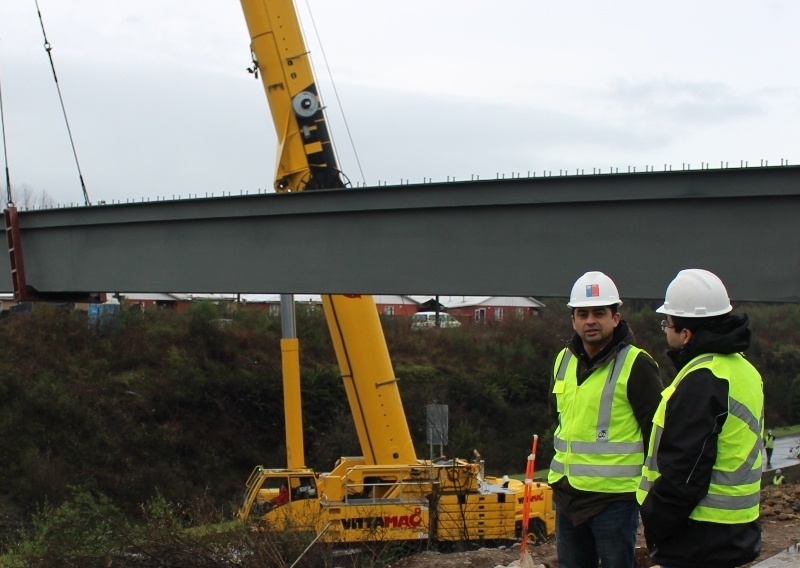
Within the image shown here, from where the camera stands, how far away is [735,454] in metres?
3.75

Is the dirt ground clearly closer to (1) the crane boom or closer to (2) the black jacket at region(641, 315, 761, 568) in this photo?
(1) the crane boom

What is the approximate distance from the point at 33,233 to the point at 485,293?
8023 mm

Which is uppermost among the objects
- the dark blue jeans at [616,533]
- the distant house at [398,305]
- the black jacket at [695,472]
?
the distant house at [398,305]

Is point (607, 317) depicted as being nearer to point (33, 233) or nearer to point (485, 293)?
point (485, 293)

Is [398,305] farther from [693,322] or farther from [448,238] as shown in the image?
[693,322]

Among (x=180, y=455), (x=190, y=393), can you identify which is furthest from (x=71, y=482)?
(x=190, y=393)

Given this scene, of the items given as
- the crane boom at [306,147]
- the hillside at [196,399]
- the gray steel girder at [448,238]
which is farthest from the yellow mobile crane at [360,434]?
the hillside at [196,399]

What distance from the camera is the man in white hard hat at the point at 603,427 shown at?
4785 millimetres

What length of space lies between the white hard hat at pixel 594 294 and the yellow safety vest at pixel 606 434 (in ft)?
0.86

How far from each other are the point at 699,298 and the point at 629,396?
38.7 inches

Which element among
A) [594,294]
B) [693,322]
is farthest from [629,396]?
[693,322]

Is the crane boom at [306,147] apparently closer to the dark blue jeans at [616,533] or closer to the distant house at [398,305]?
the dark blue jeans at [616,533]

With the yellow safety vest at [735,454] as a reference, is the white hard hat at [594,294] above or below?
above

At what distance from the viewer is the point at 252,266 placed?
1359 cm
